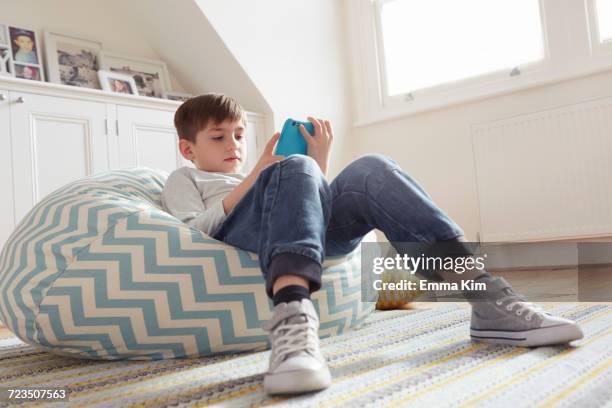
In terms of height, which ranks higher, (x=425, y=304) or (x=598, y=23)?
(x=598, y=23)

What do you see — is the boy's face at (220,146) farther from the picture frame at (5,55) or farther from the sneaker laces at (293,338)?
the picture frame at (5,55)

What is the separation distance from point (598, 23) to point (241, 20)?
5.83 ft

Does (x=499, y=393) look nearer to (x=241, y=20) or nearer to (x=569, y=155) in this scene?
(x=569, y=155)

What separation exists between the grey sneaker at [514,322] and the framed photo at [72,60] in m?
2.33

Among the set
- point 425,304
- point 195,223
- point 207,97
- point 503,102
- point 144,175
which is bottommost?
point 425,304

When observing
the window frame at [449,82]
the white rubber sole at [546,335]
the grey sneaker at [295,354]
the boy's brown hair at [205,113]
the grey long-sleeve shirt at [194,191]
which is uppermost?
the window frame at [449,82]

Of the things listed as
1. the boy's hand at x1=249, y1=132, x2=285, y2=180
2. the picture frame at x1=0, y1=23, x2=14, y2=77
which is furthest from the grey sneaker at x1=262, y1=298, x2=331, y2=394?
the picture frame at x1=0, y1=23, x2=14, y2=77

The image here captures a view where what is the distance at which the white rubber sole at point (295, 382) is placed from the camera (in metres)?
0.75

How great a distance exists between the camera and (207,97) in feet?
4.59

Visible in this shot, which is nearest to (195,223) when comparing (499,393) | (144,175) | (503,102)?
(144,175)

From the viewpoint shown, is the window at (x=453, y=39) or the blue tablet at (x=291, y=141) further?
the window at (x=453, y=39)

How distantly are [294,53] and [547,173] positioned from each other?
1.52 meters

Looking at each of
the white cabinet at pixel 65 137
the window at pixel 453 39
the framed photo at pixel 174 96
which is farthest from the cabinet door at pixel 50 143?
the window at pixel 453 39

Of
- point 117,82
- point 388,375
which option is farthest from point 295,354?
point 117,82
